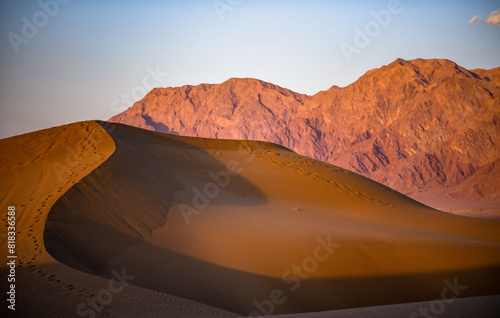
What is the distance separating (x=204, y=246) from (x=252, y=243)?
5.89 ft

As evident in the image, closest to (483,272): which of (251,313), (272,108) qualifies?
(251,313)

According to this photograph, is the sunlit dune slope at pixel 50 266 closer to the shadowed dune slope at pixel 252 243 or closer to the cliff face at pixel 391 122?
the shadowed dune slope at pixel 252 243

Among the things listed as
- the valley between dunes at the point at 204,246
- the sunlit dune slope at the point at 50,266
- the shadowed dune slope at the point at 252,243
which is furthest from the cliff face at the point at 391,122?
the sunlit dune slope at the point at 50,266

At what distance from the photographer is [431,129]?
75562 mm

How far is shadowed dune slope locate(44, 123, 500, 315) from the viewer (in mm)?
10273

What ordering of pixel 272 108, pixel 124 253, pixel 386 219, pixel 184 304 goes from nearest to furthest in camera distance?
pixel 184 304 < pixel 124 253 < pixel 386 219 < pixel 272 108

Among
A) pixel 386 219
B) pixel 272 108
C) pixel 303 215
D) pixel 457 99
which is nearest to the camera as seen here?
pixel 303 215

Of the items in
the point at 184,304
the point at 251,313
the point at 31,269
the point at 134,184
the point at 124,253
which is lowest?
the point at 251,313

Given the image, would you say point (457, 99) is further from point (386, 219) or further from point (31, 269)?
point (31, 269)

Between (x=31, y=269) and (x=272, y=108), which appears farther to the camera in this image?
(x=272, y=108)

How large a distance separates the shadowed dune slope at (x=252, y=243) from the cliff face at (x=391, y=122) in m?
52.5

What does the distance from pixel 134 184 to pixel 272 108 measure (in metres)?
97.4

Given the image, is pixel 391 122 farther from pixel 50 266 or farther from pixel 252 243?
pixel 50 266

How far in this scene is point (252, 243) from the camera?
13078 millimetres
